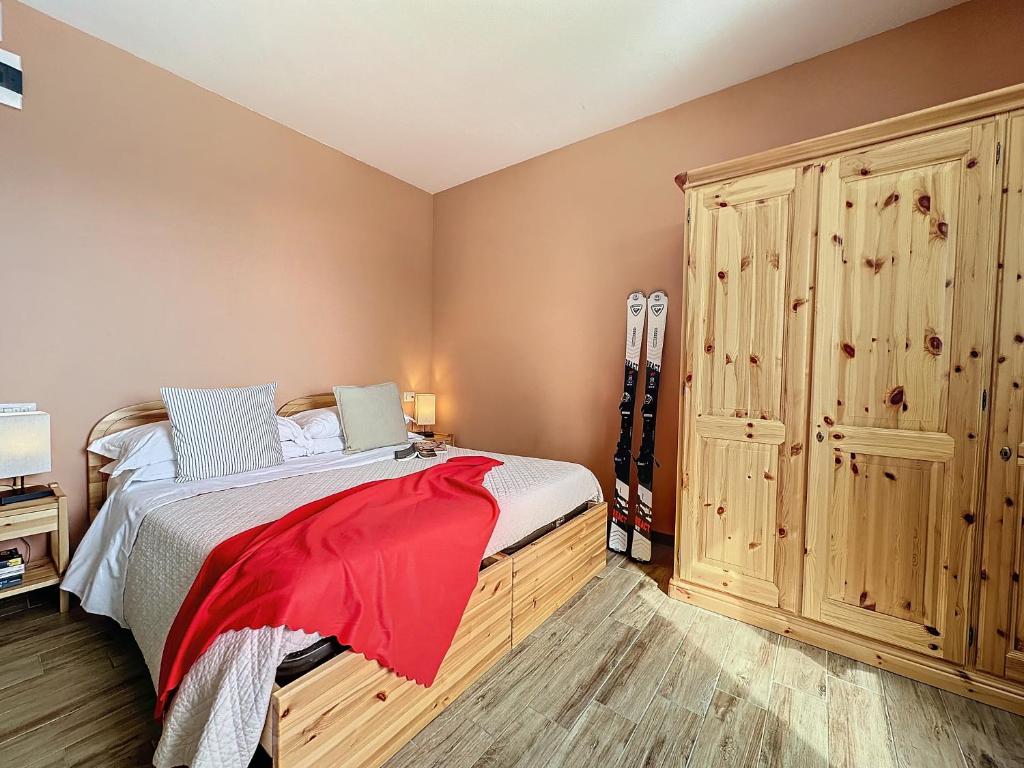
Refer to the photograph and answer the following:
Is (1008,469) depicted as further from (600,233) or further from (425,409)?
(425,409)

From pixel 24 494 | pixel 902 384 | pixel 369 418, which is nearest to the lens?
pixel 902 384

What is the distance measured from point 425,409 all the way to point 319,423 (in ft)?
3.92

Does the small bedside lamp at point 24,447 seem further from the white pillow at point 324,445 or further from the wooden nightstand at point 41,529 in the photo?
the white pillow at point 324,445

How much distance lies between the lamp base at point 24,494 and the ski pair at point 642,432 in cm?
→ 300

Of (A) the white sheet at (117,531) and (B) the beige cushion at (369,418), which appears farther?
(B) the beige cushion at (369,418)

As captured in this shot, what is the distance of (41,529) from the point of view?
1.95 meters

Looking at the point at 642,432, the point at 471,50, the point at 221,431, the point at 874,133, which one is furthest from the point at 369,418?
the point at 874,133

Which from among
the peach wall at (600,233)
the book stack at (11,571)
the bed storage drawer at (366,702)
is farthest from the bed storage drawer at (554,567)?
the book stack at (11,571)

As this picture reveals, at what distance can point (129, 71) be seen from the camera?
7.88 feet

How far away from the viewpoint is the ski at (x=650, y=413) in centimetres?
277

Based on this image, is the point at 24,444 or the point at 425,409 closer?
the point at 24,444

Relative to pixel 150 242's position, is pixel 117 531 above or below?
below

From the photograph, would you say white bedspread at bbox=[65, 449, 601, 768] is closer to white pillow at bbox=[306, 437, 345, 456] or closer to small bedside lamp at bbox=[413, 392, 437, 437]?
white pillow at bbox=[306, 437, 345, 456]

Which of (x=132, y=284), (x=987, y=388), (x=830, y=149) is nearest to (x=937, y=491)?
(x=987, y=388)
